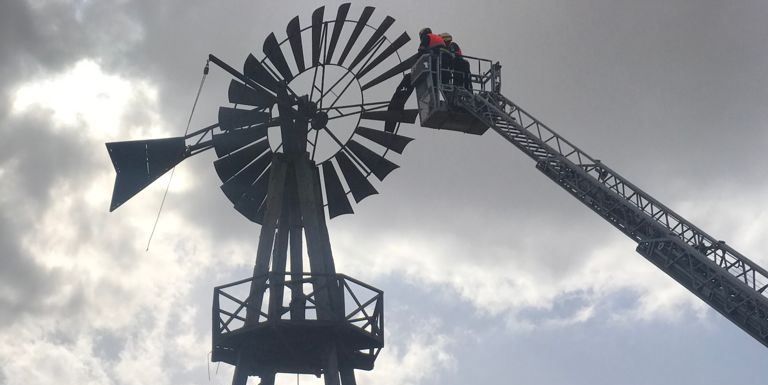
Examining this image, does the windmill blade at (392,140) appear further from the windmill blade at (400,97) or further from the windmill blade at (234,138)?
the windmill blade at (234,138)

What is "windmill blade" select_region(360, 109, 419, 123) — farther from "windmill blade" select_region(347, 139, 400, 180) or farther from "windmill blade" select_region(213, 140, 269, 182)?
"windmill blade" select_region(213, 140, 269, 182)

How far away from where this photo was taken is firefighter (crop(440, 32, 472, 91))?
26359mm

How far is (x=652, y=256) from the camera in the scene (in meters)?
22.6

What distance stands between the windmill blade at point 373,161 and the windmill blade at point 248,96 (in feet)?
9.19

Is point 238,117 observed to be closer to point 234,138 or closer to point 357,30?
point 234,138

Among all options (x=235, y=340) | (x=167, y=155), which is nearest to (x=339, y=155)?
(x=167, y=155)

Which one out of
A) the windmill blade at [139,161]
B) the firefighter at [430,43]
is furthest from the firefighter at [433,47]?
the windmill blade at [139,161]

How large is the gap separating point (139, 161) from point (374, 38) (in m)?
7.16

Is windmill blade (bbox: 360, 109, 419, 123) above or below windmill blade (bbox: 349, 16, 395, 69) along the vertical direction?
below

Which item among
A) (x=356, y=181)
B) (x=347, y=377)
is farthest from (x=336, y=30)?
(x=347, y=377)

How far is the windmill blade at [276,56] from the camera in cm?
2489

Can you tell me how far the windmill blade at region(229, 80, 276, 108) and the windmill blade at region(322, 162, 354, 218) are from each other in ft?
8.53

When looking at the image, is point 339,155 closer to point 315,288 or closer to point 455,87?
point 455,87

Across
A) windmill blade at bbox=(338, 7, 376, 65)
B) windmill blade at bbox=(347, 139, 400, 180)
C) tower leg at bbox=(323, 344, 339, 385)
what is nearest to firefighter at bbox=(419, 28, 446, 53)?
windmill blade at bbox=(338, 7, 376, 65)
